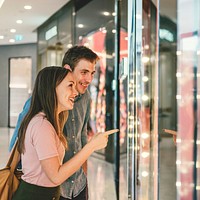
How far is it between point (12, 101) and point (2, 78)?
0.88 meters

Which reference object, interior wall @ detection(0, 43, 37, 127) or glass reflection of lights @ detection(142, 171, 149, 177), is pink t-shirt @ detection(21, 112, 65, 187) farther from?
interior wall @ detection(0, 43, 37, 127)

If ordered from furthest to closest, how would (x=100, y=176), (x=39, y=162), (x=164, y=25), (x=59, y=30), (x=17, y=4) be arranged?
(x=59, y=30)
(x=17, y=4)
(x=100, y=176)
(x=39, y=162)
(x=164, y=25)

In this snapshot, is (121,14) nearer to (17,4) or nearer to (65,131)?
(17,4)

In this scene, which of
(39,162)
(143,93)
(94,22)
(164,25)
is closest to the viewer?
(164,25)

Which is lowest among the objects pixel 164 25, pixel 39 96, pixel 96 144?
pixel 96 144

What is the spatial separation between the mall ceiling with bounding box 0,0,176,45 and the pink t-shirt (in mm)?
5479

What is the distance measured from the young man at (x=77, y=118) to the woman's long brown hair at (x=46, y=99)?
9.7 inches

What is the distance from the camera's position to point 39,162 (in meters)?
1.26

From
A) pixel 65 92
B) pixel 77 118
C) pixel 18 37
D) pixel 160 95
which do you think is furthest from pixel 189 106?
pixel 18 37

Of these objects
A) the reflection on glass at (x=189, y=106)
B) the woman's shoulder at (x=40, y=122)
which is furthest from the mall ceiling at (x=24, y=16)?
the reflection on glass at (x=189, y=106)

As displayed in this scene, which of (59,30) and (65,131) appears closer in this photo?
(65,131)

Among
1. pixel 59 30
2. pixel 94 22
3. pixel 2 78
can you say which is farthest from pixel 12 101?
pixel 94 22

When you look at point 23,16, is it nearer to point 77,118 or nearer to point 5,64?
point 5,64

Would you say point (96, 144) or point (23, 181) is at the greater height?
point (96, 144)
